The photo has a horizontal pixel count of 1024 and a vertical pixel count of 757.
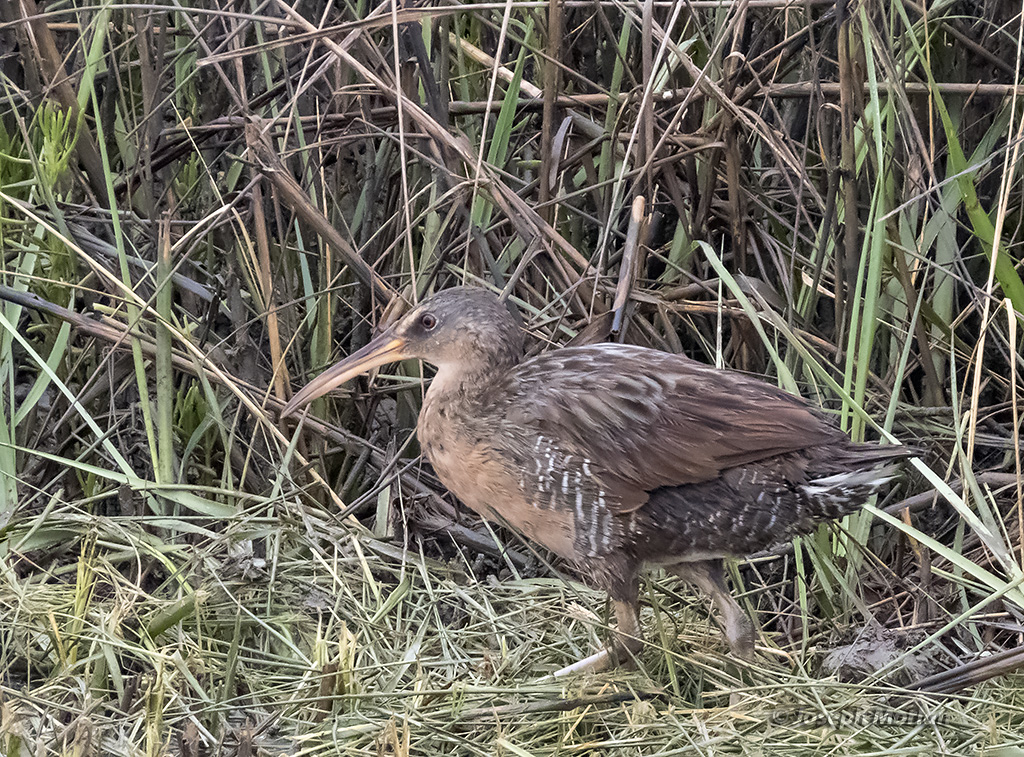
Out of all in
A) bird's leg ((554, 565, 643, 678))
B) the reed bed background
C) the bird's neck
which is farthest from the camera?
the bird's neck

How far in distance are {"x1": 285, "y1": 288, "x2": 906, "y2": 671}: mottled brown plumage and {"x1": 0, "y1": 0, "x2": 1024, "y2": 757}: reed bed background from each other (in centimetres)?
15

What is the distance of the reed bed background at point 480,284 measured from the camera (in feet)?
8.85

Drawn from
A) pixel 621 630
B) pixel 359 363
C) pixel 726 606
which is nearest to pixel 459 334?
pixel 359 363

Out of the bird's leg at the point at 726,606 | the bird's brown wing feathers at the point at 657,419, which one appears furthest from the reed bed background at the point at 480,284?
the bird's brown wing feathers at the point at 657,419

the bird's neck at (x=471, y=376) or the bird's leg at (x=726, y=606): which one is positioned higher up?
the bird's neck at (x=471, y=376)

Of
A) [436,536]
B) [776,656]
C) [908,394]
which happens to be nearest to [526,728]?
[776,656]

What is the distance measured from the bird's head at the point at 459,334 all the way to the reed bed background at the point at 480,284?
0.20 meters

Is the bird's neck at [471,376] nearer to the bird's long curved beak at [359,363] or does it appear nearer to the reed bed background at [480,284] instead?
the bird's long curved beak at [359,363]

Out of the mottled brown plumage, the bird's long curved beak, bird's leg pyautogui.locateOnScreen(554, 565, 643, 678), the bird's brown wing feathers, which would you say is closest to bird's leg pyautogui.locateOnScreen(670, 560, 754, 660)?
the mottled brown plumage

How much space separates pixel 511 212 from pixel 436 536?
0.99 metres

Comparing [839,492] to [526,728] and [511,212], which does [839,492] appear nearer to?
[526,728]

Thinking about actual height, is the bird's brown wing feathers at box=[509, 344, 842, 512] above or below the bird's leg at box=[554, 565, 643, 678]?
above

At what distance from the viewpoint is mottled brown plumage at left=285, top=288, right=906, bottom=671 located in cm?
271

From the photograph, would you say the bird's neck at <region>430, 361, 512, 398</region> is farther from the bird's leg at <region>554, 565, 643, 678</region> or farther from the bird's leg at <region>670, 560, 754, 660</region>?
the bird's leg at <region>670, 560, 754, 660</region>
